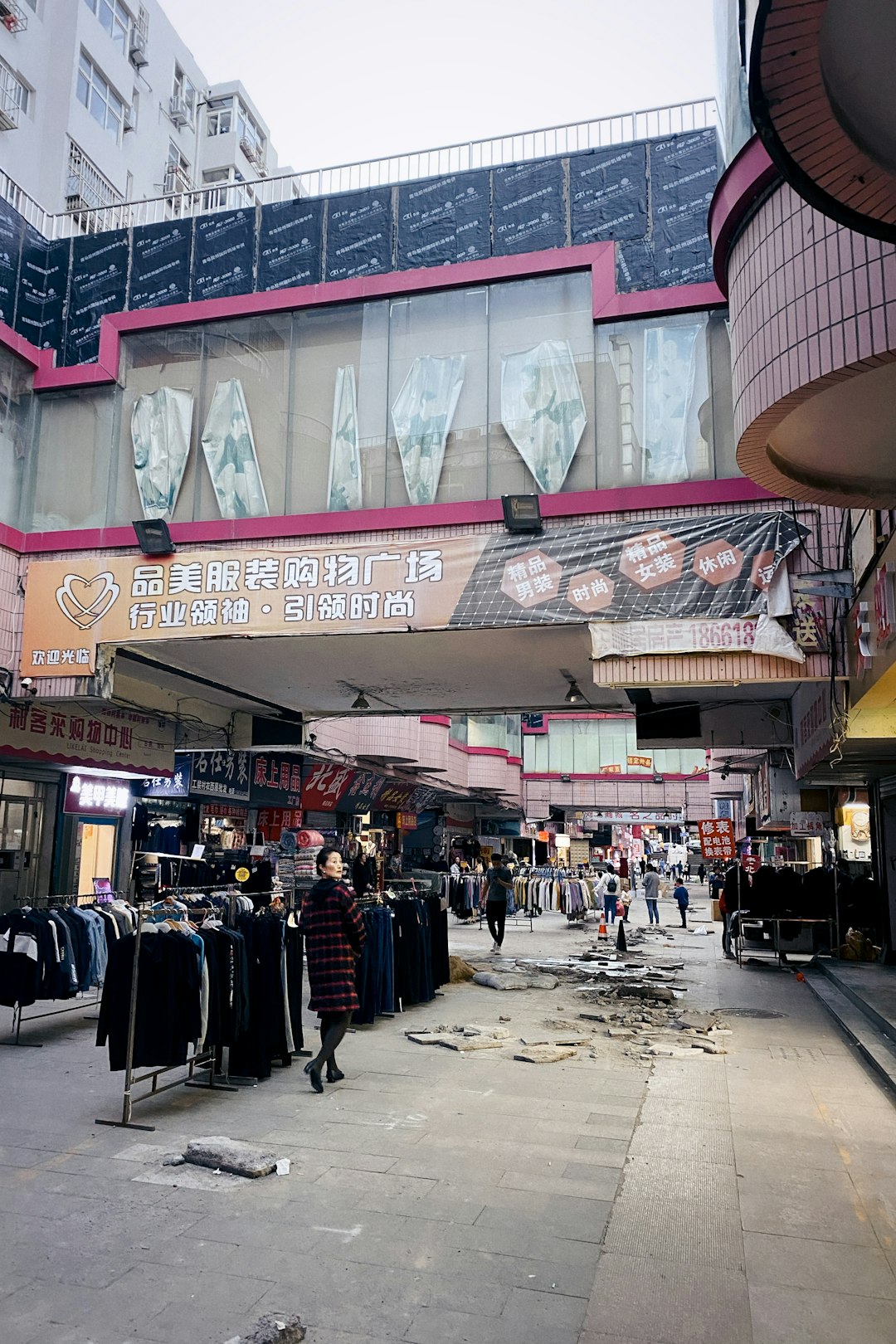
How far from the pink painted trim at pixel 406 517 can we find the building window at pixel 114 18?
30.3 m

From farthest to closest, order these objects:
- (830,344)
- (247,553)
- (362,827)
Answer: (362,827)
(247,553)
(830,344)

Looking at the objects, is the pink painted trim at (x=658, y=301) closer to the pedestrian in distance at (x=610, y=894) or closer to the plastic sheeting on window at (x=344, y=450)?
the plastic sheeting on window at (x=344, y=450)

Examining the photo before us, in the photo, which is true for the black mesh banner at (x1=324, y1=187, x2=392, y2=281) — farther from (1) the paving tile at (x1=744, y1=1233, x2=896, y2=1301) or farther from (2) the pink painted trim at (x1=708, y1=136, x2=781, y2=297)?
(1) the paving tile at (x1=744, y1=1233, x2=896, y2=1301)

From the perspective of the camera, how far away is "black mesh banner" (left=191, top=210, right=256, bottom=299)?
1298 cm

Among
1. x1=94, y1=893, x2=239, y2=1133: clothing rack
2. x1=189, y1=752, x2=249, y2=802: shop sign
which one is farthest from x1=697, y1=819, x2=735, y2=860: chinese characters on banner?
x1=94, y1=893, x2=239, y2=1133: clothing rack

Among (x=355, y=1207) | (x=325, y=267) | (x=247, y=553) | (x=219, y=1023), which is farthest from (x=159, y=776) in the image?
(x=355, y=1207)

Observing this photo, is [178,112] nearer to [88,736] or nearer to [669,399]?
[88,736]

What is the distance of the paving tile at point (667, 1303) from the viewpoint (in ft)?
11.7

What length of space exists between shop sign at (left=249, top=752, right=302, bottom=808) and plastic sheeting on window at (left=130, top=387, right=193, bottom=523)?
7.02 meters

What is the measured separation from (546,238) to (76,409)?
6603 mm

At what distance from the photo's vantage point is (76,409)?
1255cm

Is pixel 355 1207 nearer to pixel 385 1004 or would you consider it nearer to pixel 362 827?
pixel 385 1004

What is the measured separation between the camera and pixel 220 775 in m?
17.4

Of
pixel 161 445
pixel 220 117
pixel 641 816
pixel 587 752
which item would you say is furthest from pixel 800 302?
pixel 220 117
